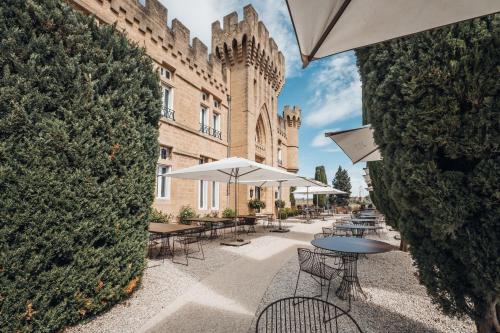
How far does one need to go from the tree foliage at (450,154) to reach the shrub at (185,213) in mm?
9096

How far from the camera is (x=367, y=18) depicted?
1.74m

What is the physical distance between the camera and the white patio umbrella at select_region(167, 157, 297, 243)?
746 centimetres

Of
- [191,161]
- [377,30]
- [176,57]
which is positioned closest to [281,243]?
[191,161]

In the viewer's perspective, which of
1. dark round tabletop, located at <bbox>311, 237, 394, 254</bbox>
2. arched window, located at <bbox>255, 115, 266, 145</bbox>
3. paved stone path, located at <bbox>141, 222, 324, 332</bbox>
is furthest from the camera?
arched window, located at <bbox>255, 115, 266, 145</bbox>

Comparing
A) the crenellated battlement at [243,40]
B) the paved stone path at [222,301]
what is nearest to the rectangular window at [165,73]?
the crenellated battlement at [243,40]

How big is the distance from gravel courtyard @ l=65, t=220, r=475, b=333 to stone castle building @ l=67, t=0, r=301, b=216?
4230 millimetres

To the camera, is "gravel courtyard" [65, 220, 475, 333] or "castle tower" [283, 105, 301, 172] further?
"castle tower" [283, 105, 301, 172]

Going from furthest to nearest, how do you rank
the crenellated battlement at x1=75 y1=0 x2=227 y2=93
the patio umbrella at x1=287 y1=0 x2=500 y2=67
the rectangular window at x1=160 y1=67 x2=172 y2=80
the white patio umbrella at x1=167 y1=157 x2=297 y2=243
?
the rectangular window at x1=160 y1=67 x2=172 y2=80 < the crenellated battlement at x1=75 y1=0 x2=227 y2=93 < the white patio umbrella at x1=167 y1=157 x2=297 y2=243 < the patio umbrella at x1=287 y1=0 x2=500 y2=67

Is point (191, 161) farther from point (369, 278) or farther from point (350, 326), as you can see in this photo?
point (350, 326)

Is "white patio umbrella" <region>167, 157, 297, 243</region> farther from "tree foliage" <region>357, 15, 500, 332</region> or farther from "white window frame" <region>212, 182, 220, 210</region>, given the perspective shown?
"tree foliage" <region>357, 15, 500, 332</region>

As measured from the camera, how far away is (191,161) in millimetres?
11703

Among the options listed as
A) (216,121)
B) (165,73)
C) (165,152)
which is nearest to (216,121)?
(216,121)

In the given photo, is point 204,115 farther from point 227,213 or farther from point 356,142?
point 356,142

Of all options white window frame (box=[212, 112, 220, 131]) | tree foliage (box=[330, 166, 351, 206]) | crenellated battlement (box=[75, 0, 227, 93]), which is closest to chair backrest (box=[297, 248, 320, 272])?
crenellated battlement (box=[75, 0, 227, 93])
